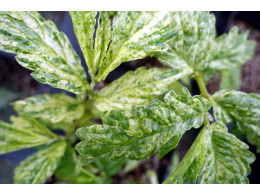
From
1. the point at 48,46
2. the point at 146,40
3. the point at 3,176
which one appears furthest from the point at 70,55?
the point at 3,176

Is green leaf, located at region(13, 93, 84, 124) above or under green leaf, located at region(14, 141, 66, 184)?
above

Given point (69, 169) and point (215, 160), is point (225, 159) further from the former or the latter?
point (69, 169)

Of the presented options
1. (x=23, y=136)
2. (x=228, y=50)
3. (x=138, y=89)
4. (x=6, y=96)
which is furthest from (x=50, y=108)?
(x=228, y=50)

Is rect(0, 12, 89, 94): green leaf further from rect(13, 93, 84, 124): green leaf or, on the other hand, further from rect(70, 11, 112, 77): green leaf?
rect(13, 93, 84, 124): green leaf

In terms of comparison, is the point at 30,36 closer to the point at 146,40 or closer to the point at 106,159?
the point at 146,40

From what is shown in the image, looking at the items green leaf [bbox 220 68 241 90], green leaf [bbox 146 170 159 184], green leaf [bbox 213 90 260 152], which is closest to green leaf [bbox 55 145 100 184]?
green leaf [bbox 146 170 159 184]

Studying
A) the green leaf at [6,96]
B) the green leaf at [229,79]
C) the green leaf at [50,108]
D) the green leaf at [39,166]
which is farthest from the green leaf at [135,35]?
the green leaf at [6,96]
